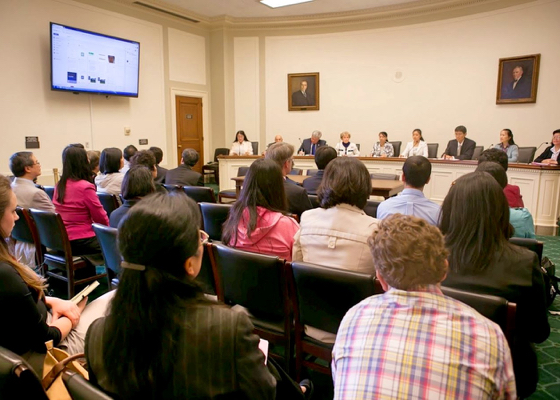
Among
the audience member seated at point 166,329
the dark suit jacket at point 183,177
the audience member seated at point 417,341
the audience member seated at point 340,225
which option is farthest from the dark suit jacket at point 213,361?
the dark suit jacket at point 183,177

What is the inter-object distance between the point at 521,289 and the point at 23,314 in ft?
6.23

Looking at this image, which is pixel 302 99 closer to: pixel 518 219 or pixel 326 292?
pixel 518 219

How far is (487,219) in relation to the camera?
1684 millimetres

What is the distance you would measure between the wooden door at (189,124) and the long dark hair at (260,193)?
766 cm

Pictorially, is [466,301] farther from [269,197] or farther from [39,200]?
[39,200]

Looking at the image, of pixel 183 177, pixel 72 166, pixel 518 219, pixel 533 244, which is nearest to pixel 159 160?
pixel 183 177

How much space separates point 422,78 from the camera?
8797 mm

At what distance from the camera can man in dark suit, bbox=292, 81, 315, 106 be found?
32.4 feet

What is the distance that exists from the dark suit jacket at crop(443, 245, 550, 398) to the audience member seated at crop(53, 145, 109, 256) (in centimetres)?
285

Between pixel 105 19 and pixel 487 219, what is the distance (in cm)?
827

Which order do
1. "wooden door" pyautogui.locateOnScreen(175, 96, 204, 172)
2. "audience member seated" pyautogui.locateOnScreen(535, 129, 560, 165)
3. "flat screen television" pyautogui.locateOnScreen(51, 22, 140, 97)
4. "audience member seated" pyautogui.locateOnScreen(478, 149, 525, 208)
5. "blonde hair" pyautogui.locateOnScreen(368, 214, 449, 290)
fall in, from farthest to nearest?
"wooden door" pyautogui.locateOnScreen(175, 96, 204, 172) < "flat screen television" pyautogui.locateOnScreen(51, 22, 140, 97) < "audience member seated" pyautogui.locateOnScreen(535, 129, 560, 165) < "audience member seated" pyautogui.locateOnScreen(478, 149, 525, 208) < "blonde hair" pyautogui.locateOnScreen(368, 214, 449, 290)

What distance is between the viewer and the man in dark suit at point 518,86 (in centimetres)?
757

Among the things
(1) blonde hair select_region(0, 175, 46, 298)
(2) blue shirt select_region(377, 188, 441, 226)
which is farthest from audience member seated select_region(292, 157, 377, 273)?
(1) blonde hair select_region(0, 175, 46, 298)

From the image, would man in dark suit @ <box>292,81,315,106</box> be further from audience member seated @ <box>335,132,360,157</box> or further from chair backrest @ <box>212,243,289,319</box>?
chair backrest @ <box>212,243,289,319</box>
